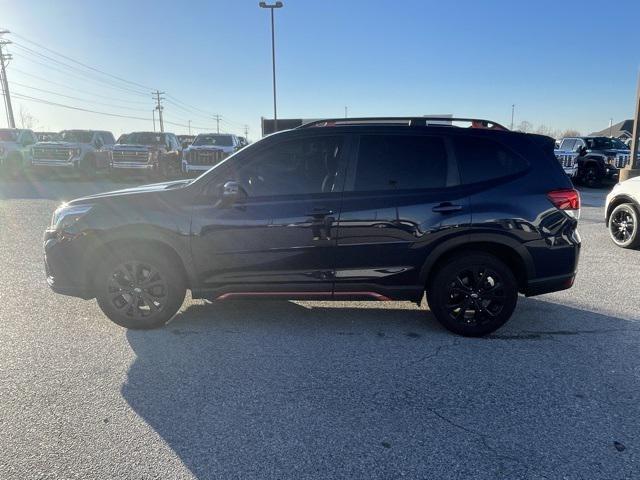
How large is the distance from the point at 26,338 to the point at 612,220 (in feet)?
28.6

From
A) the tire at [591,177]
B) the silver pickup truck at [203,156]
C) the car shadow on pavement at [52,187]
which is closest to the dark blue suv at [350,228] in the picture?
the car shadow on pavement at [52,187]

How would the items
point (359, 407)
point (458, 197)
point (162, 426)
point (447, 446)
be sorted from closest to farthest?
point (447, 446) → point (162, 426) → point (359, 407) → point (458, 197)

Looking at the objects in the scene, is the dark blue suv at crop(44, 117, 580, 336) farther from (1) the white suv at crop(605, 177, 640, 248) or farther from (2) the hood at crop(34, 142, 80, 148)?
(2) the hood at crop(34, 142, 80, 148)

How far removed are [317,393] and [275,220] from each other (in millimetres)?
1530

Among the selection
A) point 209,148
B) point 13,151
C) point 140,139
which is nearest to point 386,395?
point 209,148

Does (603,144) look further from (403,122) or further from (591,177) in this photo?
(403,122)

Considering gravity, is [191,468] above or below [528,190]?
below

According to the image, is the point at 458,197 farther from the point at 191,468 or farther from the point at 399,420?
the point at 191,468

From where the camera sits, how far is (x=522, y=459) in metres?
2.54

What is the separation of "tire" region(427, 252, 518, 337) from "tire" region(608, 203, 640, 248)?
4.72 m

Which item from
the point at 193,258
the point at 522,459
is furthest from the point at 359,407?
the point at 193,258

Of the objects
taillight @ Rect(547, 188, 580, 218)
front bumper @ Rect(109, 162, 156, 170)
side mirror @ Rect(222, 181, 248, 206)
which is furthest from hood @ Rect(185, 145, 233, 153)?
taillight @ Rect(547, 188, 580, 218)

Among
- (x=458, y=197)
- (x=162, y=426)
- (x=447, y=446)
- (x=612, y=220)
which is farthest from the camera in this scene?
(x=612, y=220)

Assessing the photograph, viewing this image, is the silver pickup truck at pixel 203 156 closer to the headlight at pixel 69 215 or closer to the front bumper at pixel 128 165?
the front bumper at pixel 128 165
